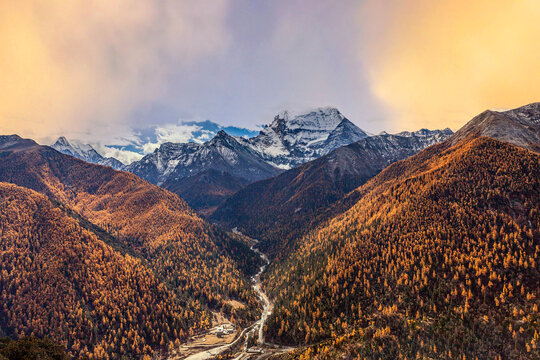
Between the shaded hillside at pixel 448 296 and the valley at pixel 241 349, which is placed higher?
the shaded hillside at pixel 448 296

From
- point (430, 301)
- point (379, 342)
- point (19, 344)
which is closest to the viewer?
point (19, 344)

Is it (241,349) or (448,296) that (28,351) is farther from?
(448,296)

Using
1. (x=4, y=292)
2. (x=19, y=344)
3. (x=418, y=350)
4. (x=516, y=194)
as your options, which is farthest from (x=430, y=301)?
(x=4, y=292)

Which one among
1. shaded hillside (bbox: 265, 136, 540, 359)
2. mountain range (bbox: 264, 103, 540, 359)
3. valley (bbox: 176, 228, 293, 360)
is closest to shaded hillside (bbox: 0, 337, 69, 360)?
valley (bbox: 176, 228, 293, 360)

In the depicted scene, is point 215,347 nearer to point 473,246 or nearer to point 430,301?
point 430,301

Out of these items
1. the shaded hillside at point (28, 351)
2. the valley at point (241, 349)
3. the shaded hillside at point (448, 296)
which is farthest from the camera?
the valley at point (241, 349)

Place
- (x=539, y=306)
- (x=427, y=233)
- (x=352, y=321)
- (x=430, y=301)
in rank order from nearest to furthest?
(x=539, y=306) → (x=430, y=301) → (x=352, y=321) → (x=427, y=233)

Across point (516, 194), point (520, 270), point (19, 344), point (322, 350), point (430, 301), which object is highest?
point (516, 194)

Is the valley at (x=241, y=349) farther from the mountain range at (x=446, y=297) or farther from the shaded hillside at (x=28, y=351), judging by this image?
the shaded hillside at (x=28, y=351)

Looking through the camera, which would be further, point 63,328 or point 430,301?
point 63,328

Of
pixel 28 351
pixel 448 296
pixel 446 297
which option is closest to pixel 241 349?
pixel 28 351

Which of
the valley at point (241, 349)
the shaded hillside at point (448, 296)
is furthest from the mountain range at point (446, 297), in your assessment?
the valley at point (241, 349)
